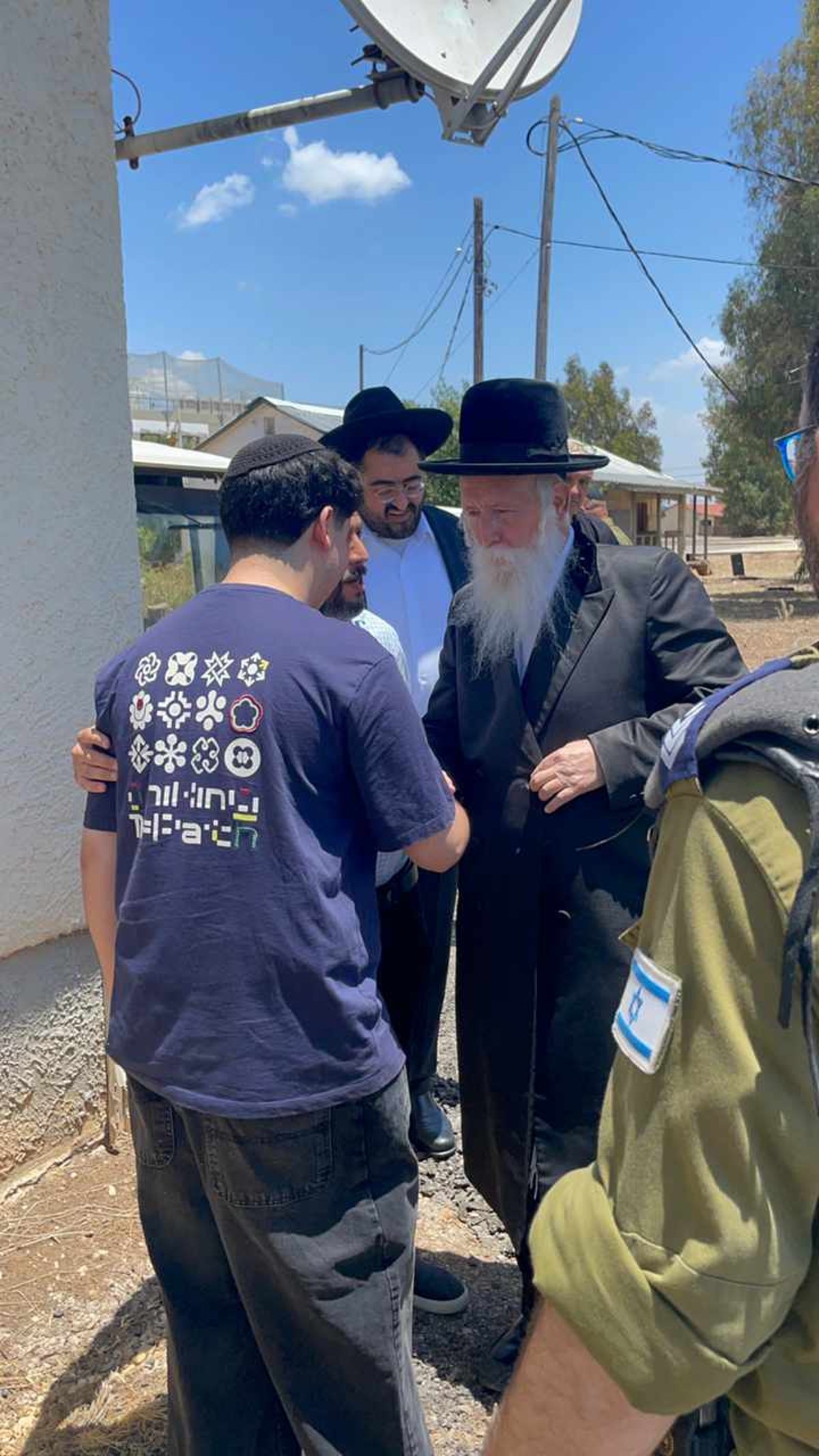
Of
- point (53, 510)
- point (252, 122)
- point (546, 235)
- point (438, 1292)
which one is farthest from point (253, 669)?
point (546, 235)

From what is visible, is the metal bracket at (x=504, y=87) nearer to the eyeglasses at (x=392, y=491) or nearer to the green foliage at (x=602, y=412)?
the eyeglasses at (x=392, y=491)

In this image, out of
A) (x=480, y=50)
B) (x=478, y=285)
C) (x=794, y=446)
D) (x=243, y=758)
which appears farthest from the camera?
(x=478, y=285)

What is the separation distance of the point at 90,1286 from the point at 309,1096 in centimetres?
153

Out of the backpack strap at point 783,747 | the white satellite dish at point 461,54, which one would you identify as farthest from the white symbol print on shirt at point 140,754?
the white satellite dish at point 461,54

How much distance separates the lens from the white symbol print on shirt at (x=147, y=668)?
1514 millimetres

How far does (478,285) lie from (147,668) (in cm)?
1804

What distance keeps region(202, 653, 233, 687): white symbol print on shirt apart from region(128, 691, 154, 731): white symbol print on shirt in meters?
0.10

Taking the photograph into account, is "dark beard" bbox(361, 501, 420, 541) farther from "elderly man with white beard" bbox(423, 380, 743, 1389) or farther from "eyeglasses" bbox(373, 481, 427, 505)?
"elderly man with white beard" bbox(423, 380, 743, 1389)

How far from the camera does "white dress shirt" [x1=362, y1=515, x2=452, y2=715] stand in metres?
2.99

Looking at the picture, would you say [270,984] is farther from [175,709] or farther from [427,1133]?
[427,1133]

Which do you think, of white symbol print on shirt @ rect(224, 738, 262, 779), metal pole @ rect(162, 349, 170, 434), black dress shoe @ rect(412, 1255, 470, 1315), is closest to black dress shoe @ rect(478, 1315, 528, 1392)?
black dress shoe @ rect(412, 1255, 470, 1315)

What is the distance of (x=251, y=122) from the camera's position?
4.09 m

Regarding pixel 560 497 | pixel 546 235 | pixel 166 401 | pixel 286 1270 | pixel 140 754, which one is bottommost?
pixel 286 1270

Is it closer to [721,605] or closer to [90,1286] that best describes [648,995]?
[90,1286]
